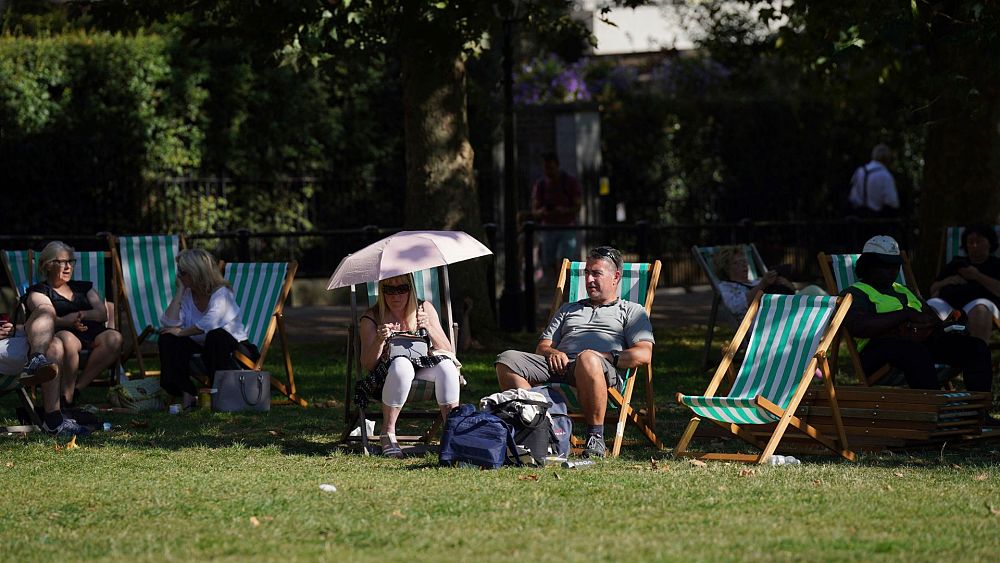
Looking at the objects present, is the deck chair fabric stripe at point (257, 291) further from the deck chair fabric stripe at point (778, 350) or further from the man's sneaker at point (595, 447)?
the deck chair fabric stripe at point (778, 350)

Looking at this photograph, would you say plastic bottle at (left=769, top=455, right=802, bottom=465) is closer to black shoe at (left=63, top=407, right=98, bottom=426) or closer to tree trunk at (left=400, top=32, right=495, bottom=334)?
black shoe at (left=63, top=407, right=98, bottom=426)

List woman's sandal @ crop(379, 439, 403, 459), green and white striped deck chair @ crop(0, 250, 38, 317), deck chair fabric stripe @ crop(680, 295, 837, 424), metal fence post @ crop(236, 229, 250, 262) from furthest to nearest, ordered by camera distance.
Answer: metal fence post @ crop(236, 229, 250, 262)
green and white striped deck chair @ crop(0, 250, 38, 317)
woman's sandal @ crop(379, 439, 403, 459)
deck chair fabric stripe @ crop(680, 295, 837, 424)

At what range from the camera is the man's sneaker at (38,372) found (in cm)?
886

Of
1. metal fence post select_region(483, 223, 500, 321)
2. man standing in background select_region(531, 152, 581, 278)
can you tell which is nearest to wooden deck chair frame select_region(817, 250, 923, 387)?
metal fence post select_region(483, 223, 500, 321)

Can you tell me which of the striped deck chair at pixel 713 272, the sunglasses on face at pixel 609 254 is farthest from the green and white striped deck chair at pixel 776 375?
the striped deck chair at pixel 713 272

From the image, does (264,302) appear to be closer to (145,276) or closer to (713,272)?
(145,276)

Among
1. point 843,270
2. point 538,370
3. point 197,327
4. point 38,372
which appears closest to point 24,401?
point 38,372

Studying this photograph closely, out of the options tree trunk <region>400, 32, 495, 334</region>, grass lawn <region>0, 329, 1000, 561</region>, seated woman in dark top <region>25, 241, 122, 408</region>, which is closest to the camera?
grass lawn <region>0, 329, 1000, 561</region>

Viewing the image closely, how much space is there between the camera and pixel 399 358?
8.17 meters

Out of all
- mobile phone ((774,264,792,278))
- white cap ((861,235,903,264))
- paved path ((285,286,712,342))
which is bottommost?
paved path ((285,286,712,342))

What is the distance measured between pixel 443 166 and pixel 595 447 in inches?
227

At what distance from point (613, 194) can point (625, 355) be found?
12528 mm

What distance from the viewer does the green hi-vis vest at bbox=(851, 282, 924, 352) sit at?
888cm

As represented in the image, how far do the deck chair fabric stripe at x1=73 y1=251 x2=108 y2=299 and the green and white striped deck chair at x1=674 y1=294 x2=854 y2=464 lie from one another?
4942 millimetres
